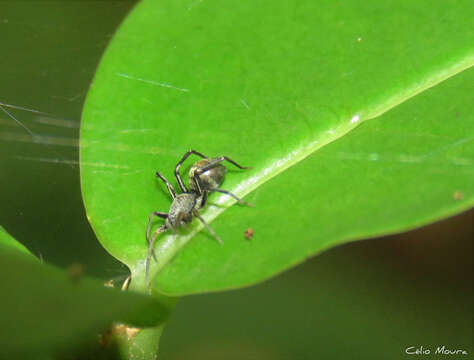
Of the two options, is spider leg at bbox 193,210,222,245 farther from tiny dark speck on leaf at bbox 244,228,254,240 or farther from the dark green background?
the dark green background

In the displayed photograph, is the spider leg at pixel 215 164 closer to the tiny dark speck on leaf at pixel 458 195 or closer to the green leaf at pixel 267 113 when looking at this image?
the green leaf at pixel 267 113

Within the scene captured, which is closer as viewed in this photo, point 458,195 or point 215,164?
point 458,195

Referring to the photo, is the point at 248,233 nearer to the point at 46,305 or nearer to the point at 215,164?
the point at 215,164

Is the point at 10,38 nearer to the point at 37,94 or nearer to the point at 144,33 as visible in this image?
the point at 37,94

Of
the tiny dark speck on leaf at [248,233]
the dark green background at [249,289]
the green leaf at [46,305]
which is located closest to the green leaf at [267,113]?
the tiny dark speck on leaf at [248,233]

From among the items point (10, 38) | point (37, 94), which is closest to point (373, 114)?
point (37, 94)

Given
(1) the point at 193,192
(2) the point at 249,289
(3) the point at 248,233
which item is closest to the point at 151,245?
(3) the point at 248,233
